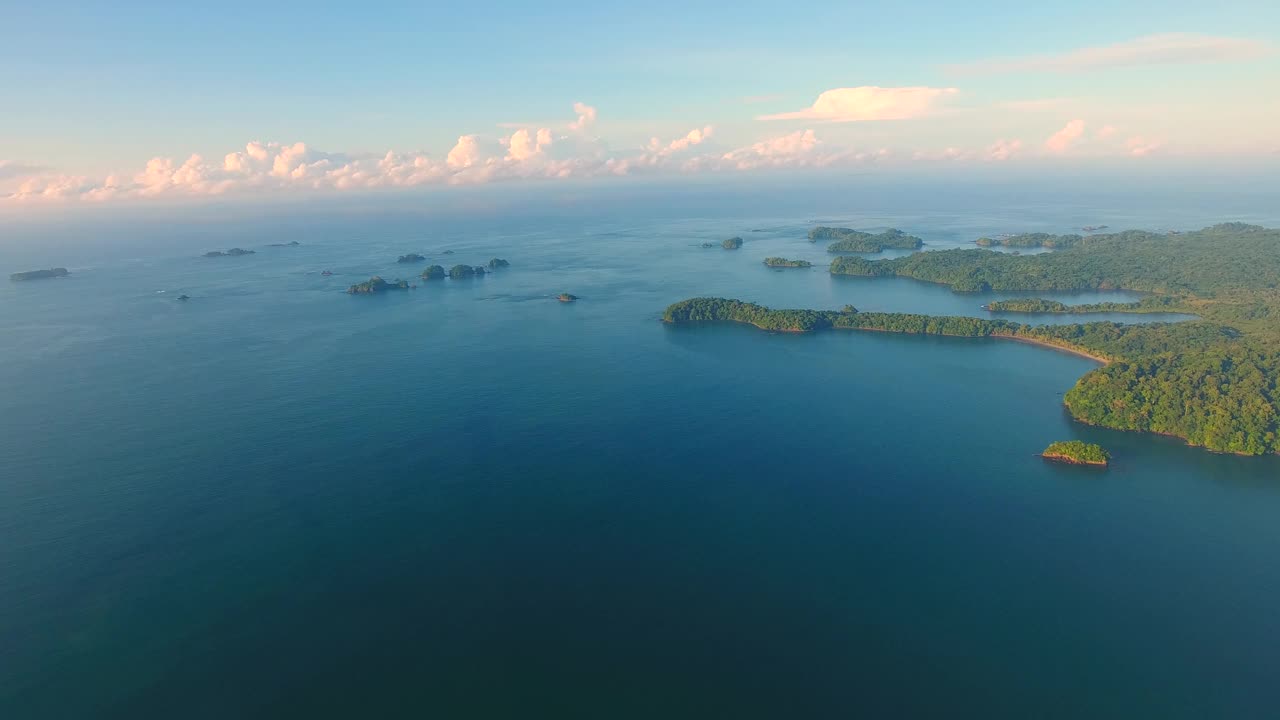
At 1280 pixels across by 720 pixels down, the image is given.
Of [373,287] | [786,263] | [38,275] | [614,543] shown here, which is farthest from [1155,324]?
[38,275]

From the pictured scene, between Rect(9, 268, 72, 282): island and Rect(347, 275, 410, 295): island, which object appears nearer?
Rect(347, 275, 410, 295): island

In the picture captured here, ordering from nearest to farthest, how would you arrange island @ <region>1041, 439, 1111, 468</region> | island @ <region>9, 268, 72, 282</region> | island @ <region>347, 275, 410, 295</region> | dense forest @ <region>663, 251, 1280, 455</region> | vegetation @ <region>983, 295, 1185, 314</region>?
island @ <region>1041, 439, 1111, 468</region> → dense forest @ <region>663, 251, 1280, 455</region> → vegetation @ <region>983, 295, 1185, 314</region> → island @ <region>347, 275, 410, 295</region> → island @ <region>9, 268, 72, 282</region>

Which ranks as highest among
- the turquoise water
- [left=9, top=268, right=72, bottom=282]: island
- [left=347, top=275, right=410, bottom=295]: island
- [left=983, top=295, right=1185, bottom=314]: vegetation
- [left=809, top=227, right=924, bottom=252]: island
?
[left=9, top=268, right=72, bottom=282]: island

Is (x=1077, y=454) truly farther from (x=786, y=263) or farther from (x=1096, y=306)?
(x=786, y=263)

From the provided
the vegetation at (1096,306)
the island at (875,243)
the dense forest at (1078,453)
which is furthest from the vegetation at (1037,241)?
the dense forest at (1078,453)

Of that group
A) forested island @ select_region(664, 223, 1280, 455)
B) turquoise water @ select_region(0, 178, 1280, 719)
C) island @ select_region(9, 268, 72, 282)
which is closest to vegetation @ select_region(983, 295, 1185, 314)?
forested island @ select_region(664, 223, 1280, 455)

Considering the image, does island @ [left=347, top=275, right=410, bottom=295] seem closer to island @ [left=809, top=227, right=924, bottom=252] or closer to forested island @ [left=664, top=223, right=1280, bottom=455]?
forested island @ [left=664, top=223, right=1280, bottom=455]

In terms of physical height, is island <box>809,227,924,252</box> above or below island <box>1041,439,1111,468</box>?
above
